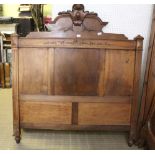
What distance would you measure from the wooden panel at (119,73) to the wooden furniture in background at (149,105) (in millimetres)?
221

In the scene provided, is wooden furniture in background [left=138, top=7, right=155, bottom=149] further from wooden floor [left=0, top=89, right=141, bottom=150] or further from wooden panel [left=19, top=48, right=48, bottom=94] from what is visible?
wooden panel [left=19, top=48, right=48, bottom=94]

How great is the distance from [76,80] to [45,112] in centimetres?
42

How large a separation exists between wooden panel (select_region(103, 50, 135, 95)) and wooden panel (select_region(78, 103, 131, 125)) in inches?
5.3

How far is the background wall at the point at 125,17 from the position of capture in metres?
2.31

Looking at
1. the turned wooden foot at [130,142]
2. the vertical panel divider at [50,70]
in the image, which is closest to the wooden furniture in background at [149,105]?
the turned wooden foot at [130,142]

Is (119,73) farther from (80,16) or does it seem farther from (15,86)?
(15,86)

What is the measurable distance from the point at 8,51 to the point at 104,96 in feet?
9.31

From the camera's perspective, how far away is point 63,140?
227cm

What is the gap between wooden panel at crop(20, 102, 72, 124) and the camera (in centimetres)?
210

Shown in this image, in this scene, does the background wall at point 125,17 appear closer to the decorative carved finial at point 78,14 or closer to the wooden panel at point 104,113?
the decorative carved finial at point 78,14

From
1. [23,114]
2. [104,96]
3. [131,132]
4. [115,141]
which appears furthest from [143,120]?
[23,114]


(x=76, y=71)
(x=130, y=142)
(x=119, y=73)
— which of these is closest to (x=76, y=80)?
(x=76, y=71)

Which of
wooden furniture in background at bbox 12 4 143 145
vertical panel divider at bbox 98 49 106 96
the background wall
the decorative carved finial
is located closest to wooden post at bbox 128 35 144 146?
wooden furniture in background at bbox 12 4 143 145

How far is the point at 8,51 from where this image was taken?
436 centimetres
